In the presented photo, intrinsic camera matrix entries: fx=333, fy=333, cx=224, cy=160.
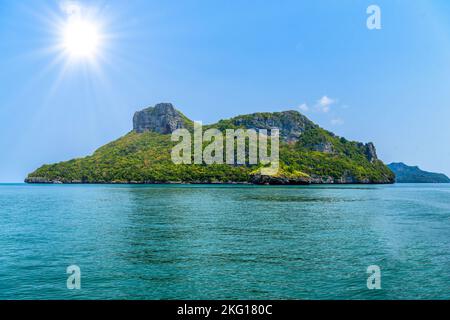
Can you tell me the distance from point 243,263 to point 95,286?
10038mm

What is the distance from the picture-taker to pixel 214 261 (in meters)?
24.6

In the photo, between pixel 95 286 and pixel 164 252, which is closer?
pixel 95 286

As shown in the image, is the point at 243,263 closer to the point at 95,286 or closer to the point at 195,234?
the point at 95,286

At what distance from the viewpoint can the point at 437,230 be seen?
3891cm

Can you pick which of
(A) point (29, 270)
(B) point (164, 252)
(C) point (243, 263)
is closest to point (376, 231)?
(C) point (243, 263)

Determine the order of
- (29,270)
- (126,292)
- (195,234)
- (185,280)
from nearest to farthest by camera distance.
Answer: (126,292) → (185,280) → (29,270) → (195,234)

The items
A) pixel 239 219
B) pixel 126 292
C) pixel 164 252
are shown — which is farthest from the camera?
pixel 239 219
